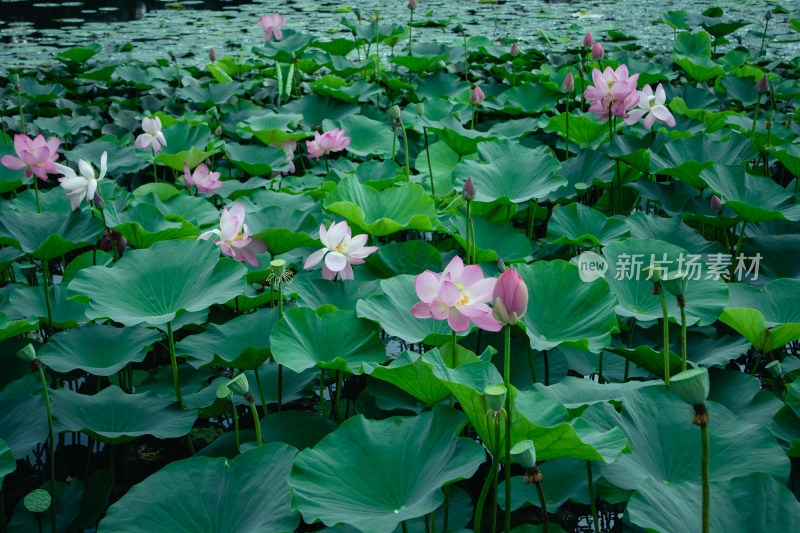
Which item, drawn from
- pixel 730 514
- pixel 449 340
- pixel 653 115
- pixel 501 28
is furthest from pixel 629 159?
pixel 501 28

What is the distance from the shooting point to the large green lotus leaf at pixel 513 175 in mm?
2084

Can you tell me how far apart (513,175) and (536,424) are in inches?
50.7

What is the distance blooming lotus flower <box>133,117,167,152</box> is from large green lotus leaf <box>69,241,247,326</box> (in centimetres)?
97

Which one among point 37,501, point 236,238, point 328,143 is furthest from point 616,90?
point 37,501

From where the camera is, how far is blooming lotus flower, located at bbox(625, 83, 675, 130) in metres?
2.28

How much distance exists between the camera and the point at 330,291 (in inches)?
66.7

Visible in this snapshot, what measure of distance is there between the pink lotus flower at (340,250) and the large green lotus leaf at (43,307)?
25.6 inches

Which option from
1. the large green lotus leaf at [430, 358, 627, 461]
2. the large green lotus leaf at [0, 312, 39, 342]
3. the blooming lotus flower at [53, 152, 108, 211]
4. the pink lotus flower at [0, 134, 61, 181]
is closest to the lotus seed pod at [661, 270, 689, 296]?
the large green lotus leaf at [430, 358, 627, 461]

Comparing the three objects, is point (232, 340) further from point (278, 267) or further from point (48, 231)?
point (48, 231)

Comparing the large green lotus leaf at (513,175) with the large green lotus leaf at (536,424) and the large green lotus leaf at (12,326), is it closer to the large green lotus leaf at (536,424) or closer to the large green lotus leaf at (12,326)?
the large green lotus leaf at (536,424)

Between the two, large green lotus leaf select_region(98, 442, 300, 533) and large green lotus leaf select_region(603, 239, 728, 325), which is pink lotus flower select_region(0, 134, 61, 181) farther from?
large green lotus leaf select_region(603, 239, 728, 325)

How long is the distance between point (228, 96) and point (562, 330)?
107 inches

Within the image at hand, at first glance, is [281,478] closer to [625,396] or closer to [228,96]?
[625,396]

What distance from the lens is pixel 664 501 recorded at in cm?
96
